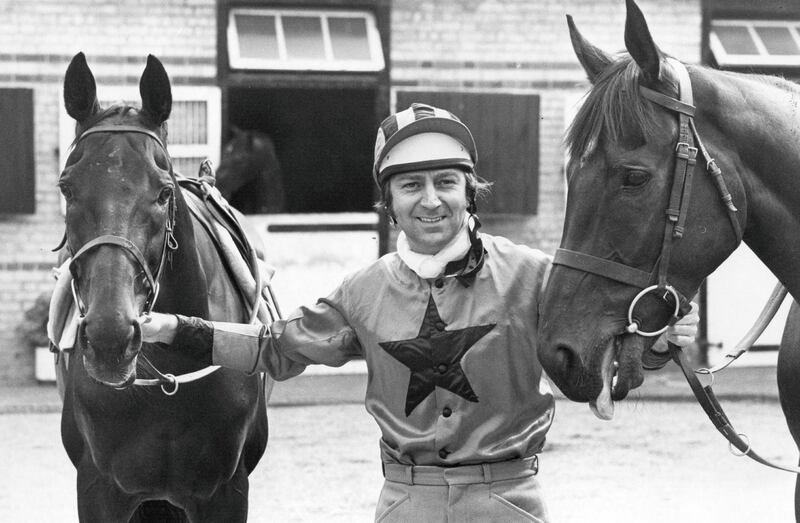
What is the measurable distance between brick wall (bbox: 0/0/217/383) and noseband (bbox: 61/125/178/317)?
25.5 ft

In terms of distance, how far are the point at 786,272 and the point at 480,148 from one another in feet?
28.4

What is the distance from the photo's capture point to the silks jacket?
3047mm

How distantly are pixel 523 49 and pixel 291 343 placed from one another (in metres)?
9.16

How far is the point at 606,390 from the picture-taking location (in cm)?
276

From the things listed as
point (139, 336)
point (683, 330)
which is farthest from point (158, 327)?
point (683, 330)

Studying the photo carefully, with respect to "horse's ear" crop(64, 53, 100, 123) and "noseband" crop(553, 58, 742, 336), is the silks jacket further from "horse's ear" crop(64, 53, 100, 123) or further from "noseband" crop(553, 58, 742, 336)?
"horse's ear" crop(64, 53, 100, 123)

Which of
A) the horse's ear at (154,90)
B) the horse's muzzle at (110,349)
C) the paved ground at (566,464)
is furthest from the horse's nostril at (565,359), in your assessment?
the paved ground at (566,464)

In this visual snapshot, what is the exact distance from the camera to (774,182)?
3.00m

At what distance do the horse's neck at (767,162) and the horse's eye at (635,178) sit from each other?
27cm

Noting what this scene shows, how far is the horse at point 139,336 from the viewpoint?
3217 mm

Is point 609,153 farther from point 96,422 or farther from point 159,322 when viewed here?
point 96,422

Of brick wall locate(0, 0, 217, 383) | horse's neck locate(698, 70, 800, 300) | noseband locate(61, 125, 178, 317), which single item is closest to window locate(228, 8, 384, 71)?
brick wall locate(0, 0, 217, 383)

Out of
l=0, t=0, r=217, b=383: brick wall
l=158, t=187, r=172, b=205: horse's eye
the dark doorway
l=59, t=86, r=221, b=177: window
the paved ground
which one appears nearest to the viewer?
l=158, t=187, r=172, b=205: horse's eye

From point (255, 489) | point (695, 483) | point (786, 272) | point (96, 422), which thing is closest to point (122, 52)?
point (255, 489)
